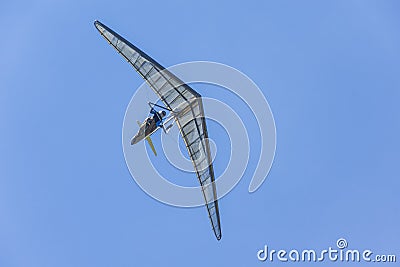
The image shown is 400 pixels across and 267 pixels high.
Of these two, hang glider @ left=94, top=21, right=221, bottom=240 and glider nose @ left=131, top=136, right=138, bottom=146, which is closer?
hang glider @ left=94, top=21, right=221, bottom=240

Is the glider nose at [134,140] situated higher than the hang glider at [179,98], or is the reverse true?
the hang glider at [179,98]

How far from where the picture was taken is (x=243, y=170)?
2371 inches

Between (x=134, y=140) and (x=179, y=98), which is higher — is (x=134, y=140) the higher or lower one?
the lower one

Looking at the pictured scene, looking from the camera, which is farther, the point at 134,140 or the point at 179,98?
the point at 134,140

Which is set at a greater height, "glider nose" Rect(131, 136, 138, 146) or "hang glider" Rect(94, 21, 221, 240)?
"hang glider" Rect(94, 21, 221, 240)

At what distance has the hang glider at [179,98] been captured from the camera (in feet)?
180

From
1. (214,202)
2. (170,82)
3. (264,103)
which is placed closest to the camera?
(170,82)

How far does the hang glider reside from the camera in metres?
55.0

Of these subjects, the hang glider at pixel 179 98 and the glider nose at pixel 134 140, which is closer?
the hang glider at pixel 179 98

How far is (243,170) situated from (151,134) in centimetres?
1044

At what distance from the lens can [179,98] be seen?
56719mm

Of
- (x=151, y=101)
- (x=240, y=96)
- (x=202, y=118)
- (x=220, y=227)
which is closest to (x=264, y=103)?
(x=240, y=96)

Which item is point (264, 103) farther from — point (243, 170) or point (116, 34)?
point (116, 34)

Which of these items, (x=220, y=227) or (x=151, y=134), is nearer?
(x=151, y=134)
